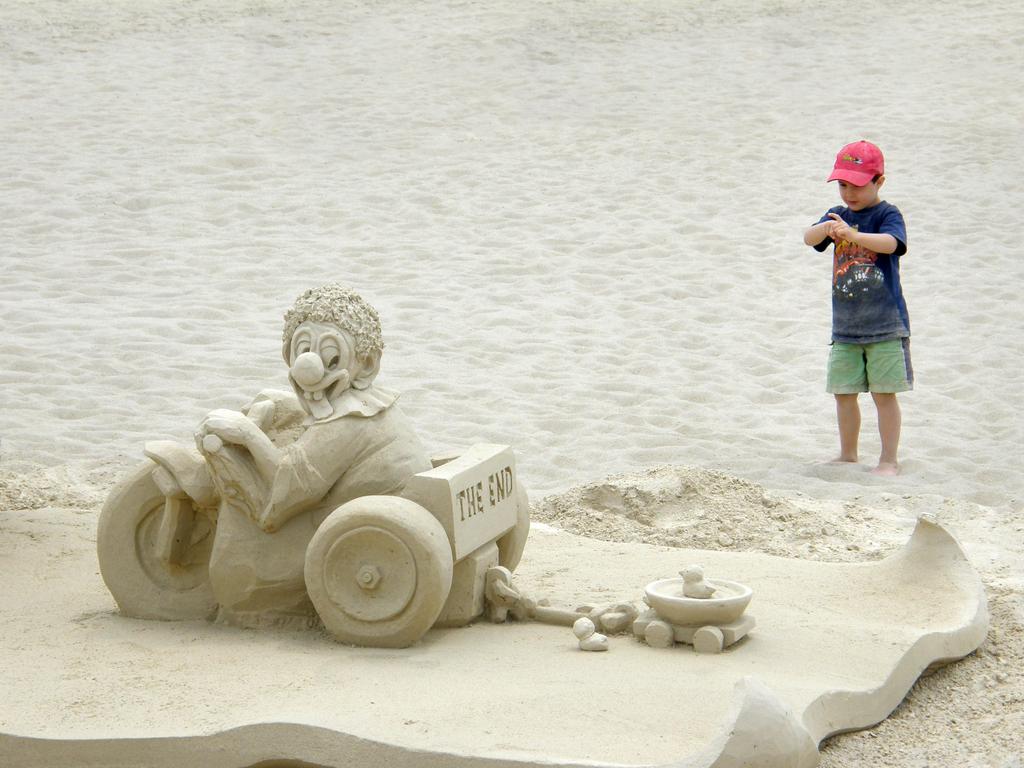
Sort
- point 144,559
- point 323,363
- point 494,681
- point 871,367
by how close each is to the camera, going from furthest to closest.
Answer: point 871,367 < point 144,559 < point 323,363 < point 494,681

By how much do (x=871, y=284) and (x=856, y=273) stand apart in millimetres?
82

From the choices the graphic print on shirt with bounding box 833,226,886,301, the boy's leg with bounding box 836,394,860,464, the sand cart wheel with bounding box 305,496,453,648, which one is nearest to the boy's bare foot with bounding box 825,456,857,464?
the boy's leg with bounding box 836,394,860,464

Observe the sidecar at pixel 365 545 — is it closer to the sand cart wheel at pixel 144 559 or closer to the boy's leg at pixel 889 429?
the sand cart wheel at pixel 144 559

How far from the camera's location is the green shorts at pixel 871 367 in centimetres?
608

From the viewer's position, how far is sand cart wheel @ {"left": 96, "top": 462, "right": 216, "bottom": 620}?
396 centimetres

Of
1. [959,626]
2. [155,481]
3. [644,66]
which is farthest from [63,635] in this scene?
[644,66]

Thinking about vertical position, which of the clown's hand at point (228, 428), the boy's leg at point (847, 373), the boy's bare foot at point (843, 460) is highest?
the clown's hand at point (228, 428)

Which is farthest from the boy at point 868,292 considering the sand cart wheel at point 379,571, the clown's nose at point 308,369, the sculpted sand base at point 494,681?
the sand cart wheel at point 379,571

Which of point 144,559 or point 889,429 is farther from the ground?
point 144,559

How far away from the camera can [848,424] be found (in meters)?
6.36

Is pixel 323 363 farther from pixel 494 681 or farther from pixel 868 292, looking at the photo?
pixel 868 292

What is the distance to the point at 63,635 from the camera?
12.4 feet

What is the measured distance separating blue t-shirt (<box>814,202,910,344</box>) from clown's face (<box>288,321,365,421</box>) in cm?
291

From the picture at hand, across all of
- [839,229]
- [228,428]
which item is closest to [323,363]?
[228,428]
